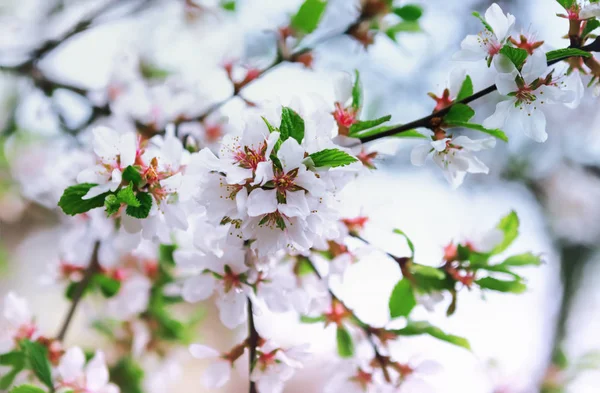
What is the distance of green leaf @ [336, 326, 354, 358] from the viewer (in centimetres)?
73

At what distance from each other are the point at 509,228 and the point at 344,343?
0.89 ft

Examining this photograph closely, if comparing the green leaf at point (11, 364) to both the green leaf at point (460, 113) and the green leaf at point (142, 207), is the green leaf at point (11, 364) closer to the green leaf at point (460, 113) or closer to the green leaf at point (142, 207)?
the green leaf at point (142, 207)

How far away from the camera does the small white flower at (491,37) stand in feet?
1.63

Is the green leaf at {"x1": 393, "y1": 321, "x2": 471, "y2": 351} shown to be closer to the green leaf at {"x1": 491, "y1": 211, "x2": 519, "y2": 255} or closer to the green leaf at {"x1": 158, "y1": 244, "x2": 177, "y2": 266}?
the green leaf at {"x1": 491, "y1": 211, "x2": 519, "y2": 255}

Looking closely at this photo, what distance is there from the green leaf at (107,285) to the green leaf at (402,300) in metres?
0.48

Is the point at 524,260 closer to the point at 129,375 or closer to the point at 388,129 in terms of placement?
the point at 388,129

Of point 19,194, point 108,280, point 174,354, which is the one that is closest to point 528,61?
point 108,280

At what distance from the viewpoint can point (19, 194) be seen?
1396 millimetres

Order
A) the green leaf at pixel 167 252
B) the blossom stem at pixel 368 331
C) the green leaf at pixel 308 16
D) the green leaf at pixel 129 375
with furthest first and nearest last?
the green leaf at pixel 129 375 → the green leaf at pixel 167 252 → the green leaf at pixel 308 16 → the blossom stem at pixel 368 331

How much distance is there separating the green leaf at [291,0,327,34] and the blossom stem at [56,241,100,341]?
1.58ft

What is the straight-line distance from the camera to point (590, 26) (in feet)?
1.64

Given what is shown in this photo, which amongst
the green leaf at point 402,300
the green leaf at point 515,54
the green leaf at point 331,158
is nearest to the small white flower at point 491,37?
the green leaf at point 515,54

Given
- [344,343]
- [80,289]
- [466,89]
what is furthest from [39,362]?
[466,89]

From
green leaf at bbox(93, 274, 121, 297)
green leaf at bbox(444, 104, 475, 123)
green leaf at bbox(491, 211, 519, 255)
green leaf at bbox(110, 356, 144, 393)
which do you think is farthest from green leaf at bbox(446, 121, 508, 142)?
green leaf at bbox(110, 356, 144, 393)
